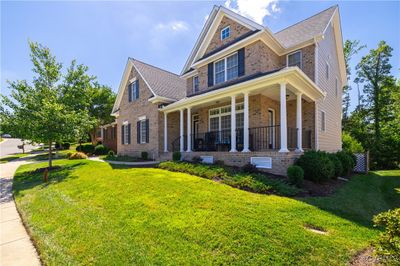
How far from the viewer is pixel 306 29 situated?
12.9 metres

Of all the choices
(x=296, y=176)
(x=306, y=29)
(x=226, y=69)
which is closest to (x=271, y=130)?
(x=226, y=69)

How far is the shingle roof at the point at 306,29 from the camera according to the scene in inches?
468

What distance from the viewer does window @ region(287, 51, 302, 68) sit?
1193 cm

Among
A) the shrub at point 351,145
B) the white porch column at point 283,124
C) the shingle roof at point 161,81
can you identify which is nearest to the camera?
the white porch column at point 283,124

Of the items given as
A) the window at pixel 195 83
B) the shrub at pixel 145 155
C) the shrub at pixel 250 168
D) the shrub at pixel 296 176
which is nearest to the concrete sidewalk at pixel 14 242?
the shrub at pixel 250 168

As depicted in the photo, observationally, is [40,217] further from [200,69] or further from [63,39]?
[200,69]

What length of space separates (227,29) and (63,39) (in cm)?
892

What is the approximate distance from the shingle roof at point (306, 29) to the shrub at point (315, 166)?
692 centimetres

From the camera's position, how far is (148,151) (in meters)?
15.4

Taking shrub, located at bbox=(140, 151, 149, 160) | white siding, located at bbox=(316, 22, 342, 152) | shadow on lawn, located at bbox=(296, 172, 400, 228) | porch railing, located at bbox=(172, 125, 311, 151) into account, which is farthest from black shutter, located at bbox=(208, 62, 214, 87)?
shadow on lawn, located at bbox=(296, 172, 400, 228)

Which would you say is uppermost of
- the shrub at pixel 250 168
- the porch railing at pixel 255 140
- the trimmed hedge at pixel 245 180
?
the porch railing at pixel 255 140

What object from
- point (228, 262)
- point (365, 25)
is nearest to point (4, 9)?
point (228, 262)

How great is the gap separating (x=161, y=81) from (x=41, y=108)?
8.25 metres

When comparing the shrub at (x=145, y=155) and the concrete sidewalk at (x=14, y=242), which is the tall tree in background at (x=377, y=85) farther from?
the concrete sidewalk at (x=14, y=242)
